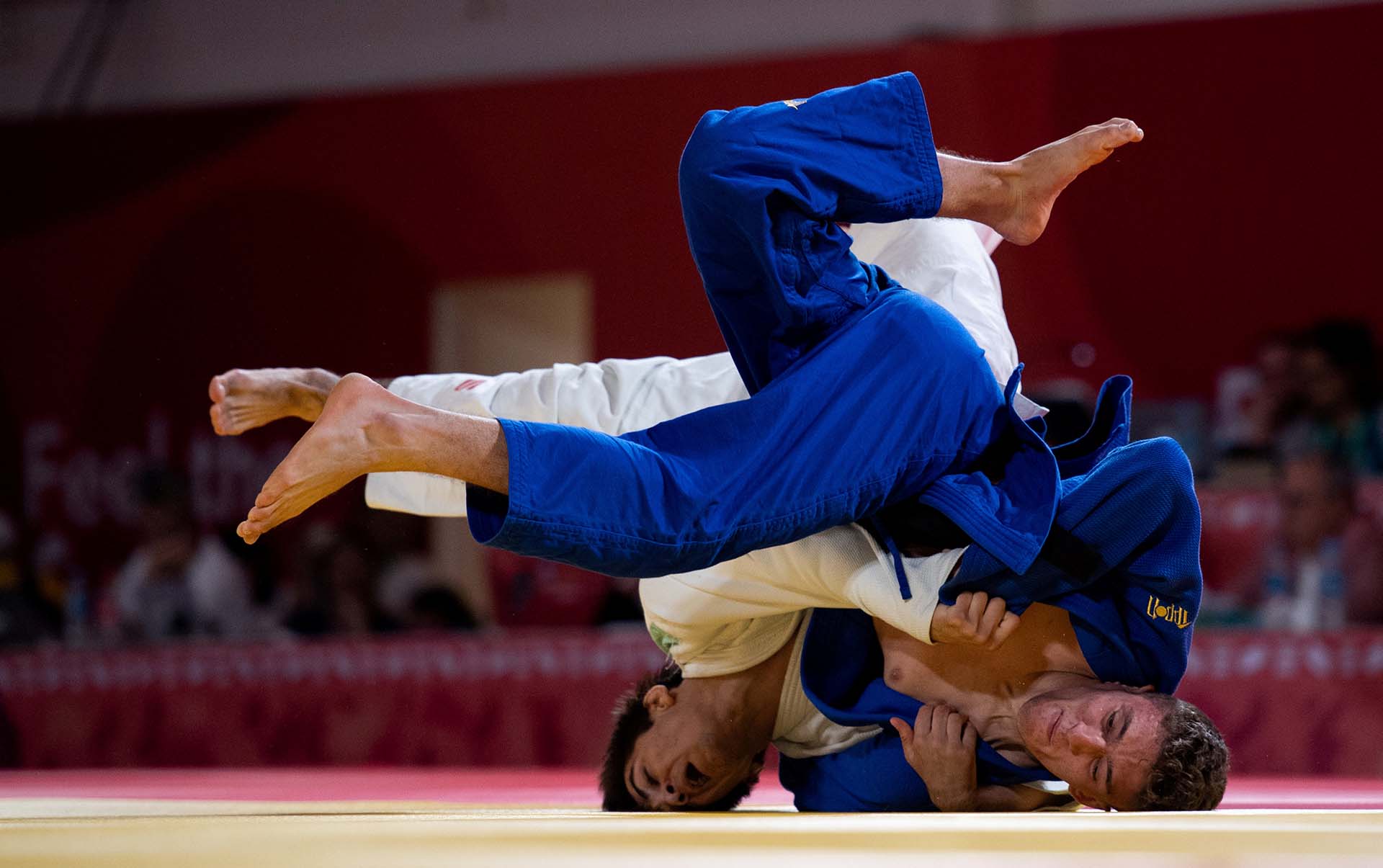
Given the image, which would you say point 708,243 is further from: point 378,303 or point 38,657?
point 378,303

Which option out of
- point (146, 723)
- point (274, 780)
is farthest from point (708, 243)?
point (146, 723)

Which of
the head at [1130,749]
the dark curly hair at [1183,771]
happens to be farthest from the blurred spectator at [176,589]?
the dark curly hair at [1183,771]

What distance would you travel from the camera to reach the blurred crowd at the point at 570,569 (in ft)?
13.8

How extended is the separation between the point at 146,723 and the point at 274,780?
1.51m

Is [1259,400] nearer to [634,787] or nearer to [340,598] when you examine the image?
[340,598]

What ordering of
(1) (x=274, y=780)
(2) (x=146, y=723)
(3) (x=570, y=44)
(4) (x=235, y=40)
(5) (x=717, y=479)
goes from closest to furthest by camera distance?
(5) (x=717, y=479) → (1) (x=274, y=780) → (2) (x=146, y=723) → (3) (x=570, y=44) → (4) (x=235, y=40)

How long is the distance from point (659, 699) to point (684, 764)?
0.15m

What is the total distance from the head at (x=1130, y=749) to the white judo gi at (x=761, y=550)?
223 mm

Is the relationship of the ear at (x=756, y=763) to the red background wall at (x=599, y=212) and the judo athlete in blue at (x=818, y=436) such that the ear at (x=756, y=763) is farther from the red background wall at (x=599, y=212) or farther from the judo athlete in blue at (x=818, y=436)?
the red background wall at (x=599, y=212)

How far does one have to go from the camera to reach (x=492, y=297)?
7.04m

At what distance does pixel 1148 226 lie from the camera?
18.5ft

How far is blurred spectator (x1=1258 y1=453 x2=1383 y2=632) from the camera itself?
3875mm

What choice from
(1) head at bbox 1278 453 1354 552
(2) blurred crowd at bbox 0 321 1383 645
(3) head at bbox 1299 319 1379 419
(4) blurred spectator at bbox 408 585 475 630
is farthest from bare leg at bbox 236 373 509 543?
(3) head at bbox 1299 319 1379 419

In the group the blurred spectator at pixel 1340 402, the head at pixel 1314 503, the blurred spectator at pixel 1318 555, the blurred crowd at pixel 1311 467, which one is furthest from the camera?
the blurred spectator at pixel 1340 402
